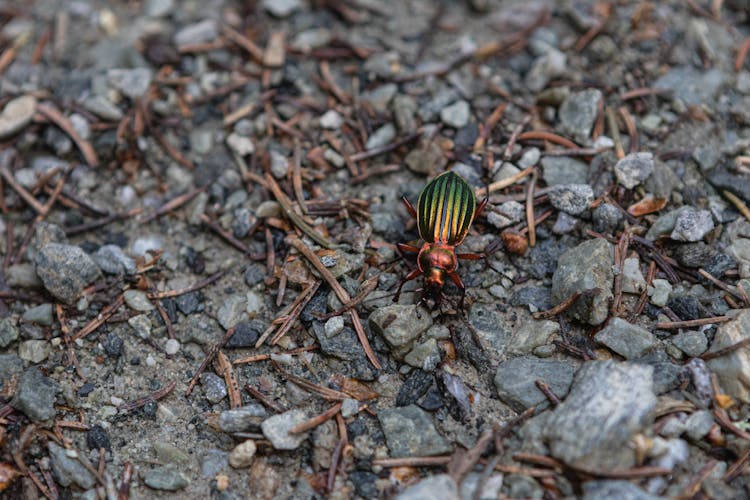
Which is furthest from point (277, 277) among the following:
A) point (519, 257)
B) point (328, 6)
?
point (328, 6)

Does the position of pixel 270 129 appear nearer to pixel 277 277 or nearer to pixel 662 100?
pixel 277 277

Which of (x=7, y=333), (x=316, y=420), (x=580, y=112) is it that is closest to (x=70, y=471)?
(x=7, y=333)

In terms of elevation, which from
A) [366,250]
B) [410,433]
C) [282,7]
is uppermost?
[282,7]

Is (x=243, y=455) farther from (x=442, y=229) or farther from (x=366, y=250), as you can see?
(x=442, y=229)

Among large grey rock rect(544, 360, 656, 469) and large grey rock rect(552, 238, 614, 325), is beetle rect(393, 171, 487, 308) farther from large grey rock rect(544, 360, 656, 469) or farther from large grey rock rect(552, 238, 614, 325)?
large grey rock rect(544, 360, 656, 469)

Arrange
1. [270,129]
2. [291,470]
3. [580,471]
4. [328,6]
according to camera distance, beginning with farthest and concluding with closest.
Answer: [328,6] → [270,129] → [291,470] → [580,471]

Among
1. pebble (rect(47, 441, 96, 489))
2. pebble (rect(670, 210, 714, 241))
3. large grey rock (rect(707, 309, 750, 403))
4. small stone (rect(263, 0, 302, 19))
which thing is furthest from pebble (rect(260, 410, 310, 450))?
small stone (rect(263, 0, 302, 19))

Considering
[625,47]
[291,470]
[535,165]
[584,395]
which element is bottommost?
[291,470]

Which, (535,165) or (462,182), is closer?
(462,182)
